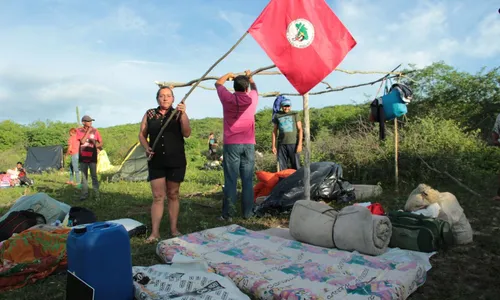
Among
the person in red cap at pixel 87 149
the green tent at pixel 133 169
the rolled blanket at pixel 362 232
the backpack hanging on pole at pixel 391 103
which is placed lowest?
the rolled blanket at pixel 362 232

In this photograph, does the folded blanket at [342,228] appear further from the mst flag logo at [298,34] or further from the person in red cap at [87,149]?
the person in red cap at [87,149]

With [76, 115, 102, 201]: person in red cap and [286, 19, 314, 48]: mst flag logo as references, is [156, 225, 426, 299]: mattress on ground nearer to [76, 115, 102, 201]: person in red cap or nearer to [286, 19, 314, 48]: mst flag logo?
[286, 19, 314, 48]: mst flag logo

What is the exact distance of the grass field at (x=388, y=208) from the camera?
2.62 m

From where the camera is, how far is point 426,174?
6.88 m

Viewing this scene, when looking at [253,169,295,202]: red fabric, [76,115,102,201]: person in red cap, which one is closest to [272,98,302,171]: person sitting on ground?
[253,169,295,202]: red fabric

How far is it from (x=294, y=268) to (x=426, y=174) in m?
5.02

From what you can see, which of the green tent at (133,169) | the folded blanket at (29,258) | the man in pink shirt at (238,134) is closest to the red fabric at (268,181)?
the man in pink shirt at (238,134)

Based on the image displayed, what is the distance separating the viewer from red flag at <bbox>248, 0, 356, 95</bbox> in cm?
375

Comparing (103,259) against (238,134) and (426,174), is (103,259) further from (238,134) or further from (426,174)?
(426,174)

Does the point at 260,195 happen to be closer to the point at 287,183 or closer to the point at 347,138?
the point at 287,183

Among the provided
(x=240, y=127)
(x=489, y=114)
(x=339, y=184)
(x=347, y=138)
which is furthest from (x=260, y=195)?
(x=489, y=114)

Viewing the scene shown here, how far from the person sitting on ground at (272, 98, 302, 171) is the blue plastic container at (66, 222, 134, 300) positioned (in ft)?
14.6

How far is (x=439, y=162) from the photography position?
23.1 ft

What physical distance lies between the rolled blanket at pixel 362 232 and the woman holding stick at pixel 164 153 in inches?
69.4
